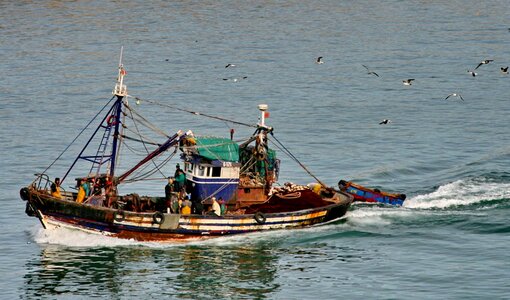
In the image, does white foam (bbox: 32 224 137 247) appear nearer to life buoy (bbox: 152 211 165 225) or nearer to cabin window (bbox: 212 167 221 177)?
life buoy (bbox: 152 211 165 225)

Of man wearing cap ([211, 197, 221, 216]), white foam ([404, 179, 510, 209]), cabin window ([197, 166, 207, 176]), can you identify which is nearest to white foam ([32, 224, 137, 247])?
man wearing cap ([211, 197, 221, 216])

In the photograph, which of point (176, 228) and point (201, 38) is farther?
point (201, 38)

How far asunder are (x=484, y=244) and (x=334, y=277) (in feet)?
29.8

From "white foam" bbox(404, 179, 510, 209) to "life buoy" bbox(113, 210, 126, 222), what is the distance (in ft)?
56.4

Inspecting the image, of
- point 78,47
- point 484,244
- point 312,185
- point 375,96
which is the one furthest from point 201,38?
point 484,244

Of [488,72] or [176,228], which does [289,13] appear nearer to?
[488,72]

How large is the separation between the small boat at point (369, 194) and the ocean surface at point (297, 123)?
1.62 feet

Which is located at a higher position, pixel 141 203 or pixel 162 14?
pixel 162 14

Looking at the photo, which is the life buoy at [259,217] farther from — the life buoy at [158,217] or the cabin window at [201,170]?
the life buoy at [158,217]

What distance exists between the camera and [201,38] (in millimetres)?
120250

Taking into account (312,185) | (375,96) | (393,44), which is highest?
(393,44)

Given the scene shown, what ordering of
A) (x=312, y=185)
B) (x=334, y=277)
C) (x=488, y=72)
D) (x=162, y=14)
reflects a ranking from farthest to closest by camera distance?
(x=162, y=14) < (x=488, y=72) < (x=312, y=185) < (x=334, y=277)

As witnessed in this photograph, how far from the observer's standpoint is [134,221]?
5647cm

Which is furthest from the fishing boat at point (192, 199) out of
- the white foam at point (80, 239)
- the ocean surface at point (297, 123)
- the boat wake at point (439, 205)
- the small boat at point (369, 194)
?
the small boat at point (369, 194)
